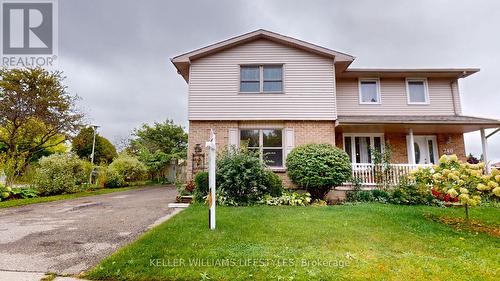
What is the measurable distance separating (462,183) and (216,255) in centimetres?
563

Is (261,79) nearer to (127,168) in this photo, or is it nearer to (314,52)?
(314,52)

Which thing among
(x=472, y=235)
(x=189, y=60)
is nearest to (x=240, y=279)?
(x=472, y=235)

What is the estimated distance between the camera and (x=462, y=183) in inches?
219

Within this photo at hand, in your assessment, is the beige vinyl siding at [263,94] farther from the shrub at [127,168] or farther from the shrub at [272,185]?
the shrub at [127,168]

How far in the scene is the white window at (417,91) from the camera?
12.3m

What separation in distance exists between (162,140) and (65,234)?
19995 millimetres

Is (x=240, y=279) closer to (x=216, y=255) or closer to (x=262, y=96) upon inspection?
(x=216, y=255)

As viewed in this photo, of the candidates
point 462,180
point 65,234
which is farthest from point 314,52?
point 65,234

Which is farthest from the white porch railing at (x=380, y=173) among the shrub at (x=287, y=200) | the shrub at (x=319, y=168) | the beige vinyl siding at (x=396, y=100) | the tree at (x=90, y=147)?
the tree at (x=90, y=147)

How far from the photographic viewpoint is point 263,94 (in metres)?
11.1

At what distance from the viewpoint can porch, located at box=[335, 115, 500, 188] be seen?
1038 centimetres

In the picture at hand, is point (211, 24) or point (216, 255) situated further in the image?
point (211, 24)
